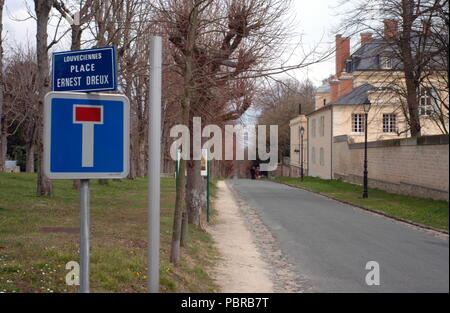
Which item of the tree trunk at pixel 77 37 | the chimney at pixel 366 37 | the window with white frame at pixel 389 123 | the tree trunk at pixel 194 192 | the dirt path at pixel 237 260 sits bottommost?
the dirt path at pixel 237 260

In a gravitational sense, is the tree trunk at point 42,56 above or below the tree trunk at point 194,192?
above

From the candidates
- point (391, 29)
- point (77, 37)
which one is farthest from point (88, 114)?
point (391, 29)

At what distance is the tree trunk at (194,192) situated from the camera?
14.5 meters

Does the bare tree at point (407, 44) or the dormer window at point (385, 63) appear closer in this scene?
the bare tree at point (407, 44)

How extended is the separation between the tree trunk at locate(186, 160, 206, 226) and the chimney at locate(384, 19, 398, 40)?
8.41 metres

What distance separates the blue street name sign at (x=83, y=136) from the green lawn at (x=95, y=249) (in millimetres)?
2756

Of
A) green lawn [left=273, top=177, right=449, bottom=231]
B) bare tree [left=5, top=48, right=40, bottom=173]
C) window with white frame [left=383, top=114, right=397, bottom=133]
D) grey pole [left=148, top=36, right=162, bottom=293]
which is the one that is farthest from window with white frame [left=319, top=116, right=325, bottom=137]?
grey pole [left=148, top=36, right=162, bottom=293]

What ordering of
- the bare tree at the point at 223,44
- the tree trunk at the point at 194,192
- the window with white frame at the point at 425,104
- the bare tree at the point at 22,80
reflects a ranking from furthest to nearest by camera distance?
the bare tree at the point at 22,80 < the window with white frame at the point at 425,104 < the tree trunk at the point at 194,192 < the bare tree at the point at 223,44

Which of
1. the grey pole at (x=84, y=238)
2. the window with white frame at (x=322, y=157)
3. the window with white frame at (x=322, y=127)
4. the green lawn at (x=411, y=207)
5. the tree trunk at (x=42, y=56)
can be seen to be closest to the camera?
the green lawn at (x=411, y=207)

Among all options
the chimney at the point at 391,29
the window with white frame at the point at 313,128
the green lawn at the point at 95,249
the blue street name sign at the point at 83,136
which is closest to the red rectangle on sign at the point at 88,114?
the blue street name sign at the point at 83,136

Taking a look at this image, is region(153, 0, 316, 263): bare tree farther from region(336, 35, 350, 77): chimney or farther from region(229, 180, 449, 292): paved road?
region(229, 180, 449, 292): paved road

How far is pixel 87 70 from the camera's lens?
4.14 meters

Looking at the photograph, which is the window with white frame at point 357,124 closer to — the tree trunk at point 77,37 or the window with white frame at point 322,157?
the window with white frame at point 322,157

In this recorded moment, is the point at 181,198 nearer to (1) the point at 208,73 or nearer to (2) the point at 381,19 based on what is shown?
(1) the point at 208,73
